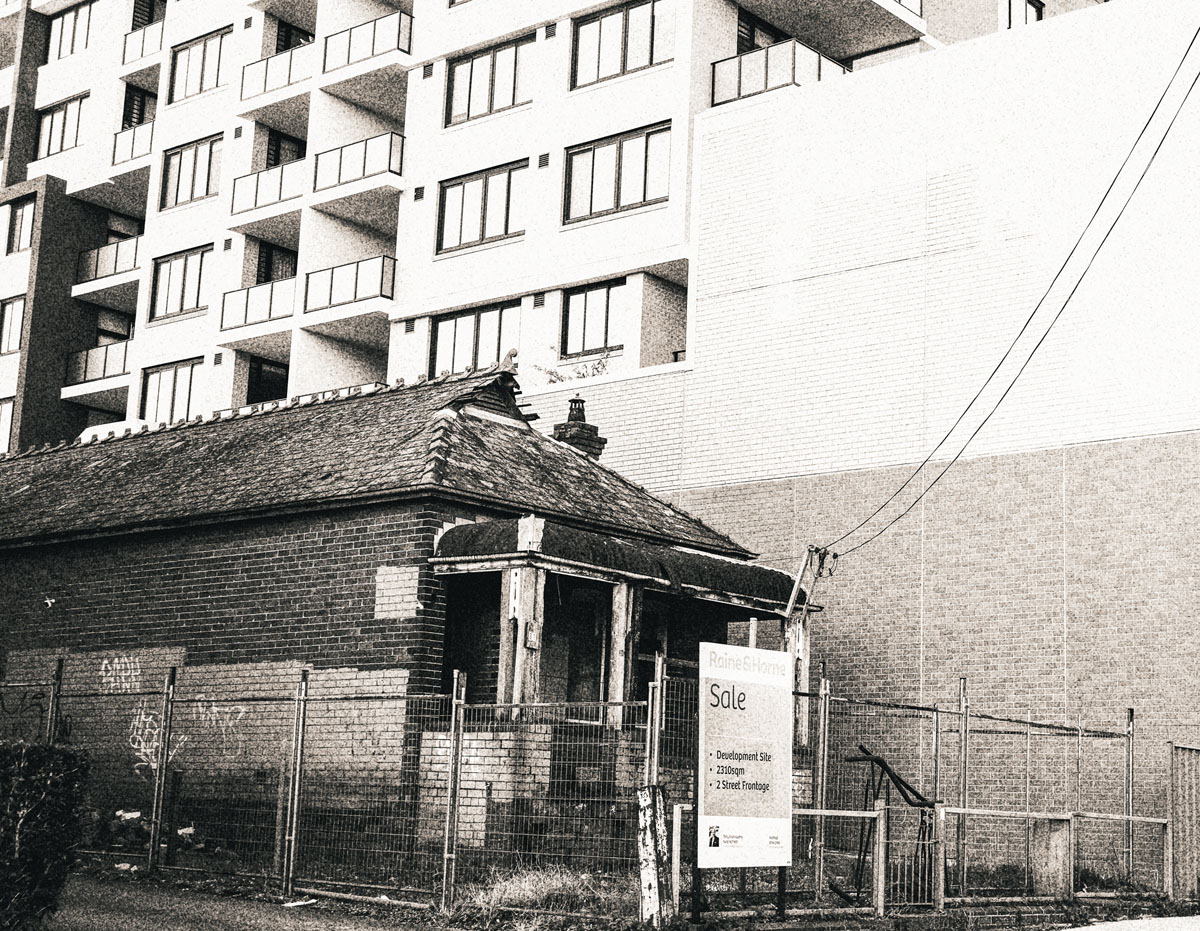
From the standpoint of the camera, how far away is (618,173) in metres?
31.3

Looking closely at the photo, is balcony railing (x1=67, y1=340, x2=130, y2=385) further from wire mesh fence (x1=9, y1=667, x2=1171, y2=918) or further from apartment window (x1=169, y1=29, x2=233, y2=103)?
wire mesh fence (x1=9, y1=667, x2=1171, y2=918)

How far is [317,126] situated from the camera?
3834 centimetres

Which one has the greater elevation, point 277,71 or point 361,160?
point 277,71

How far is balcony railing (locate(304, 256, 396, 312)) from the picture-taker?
35375 millimetres

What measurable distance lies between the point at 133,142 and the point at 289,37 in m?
5.59

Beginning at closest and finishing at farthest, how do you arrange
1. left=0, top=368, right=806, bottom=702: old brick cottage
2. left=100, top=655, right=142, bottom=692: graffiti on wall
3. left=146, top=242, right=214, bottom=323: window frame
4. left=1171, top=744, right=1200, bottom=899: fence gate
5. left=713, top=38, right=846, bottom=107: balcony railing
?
1. left=1171, top=744, right=1200, bottom=899: fence gate
2. left=0, top=368, right=806, bottom=702: old brick cottage
3. left=100, top=655, right=142, bottom=692: graffiti on wall
4. left=713, top=38, right=846, bottom=107: balcony railing
5. left=146, top=242, right=214, bottom=323: window frame

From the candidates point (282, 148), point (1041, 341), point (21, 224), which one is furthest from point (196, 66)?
point (1041, 341)

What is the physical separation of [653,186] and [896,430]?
7.89 m

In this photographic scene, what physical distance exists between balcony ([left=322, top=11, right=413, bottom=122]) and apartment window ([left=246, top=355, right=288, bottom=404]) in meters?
6.69

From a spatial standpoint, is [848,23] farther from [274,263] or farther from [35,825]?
[35,825]

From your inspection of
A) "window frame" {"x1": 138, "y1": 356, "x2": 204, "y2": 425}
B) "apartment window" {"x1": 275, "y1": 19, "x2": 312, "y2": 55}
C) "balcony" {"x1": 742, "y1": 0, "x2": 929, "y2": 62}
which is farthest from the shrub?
"apartment window" {"x1": 275, "y1": 19, "x2": 312, "y2": 55}

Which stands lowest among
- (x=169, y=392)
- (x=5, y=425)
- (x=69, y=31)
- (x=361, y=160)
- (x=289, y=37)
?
(x=5, y=425)

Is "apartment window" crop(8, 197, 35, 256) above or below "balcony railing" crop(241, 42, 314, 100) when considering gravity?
below

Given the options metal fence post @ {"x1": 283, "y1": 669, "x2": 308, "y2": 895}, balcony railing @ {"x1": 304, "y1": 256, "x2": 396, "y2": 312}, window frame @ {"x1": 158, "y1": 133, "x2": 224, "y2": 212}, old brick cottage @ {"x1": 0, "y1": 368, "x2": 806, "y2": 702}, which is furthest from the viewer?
window frame @ {"x1": 158, "y1": 133, "x2": 224, "y2": 212}
